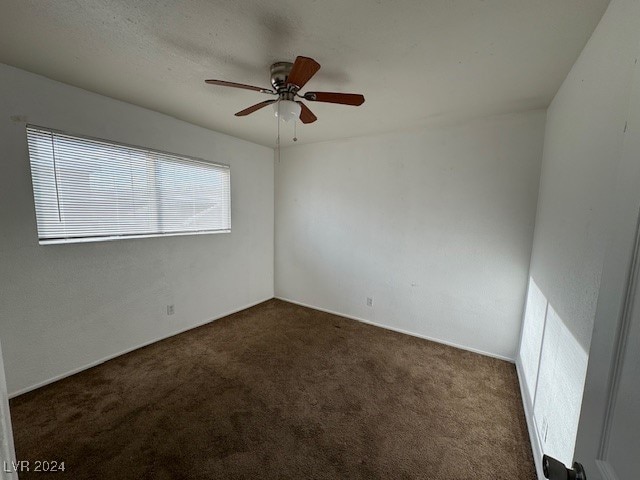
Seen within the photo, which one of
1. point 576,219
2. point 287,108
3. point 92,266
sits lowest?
point 92,266

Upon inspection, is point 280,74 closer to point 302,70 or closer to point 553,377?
point 302,70

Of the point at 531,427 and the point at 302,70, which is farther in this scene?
the point at 531,427

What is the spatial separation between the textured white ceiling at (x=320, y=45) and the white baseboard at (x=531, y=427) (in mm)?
2259

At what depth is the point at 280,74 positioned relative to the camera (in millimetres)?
1698

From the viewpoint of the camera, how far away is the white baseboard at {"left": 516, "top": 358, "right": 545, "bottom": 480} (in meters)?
1.50

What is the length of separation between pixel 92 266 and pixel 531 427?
11.8ft

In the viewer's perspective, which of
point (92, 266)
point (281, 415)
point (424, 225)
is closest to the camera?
point (281, 415)

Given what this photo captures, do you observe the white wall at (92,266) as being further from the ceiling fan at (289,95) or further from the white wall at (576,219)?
the white wall at (576,219)

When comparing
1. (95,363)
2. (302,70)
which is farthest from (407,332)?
(95,363)

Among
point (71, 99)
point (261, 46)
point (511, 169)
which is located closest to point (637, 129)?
point (261, 46)

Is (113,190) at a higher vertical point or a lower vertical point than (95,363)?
higher

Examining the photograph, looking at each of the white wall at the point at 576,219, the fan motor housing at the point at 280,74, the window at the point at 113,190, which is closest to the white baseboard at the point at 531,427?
the white wall at the point at 576,219

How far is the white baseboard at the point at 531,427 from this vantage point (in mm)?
1495

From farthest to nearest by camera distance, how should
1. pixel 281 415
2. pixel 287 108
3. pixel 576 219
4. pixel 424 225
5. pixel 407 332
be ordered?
pixel 407 332, pixel 424 225, pixel 281 415, pixel 287 108, pixel 576 219
